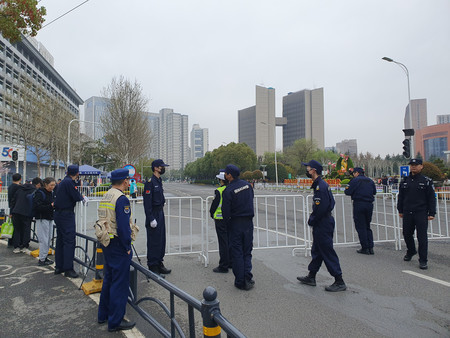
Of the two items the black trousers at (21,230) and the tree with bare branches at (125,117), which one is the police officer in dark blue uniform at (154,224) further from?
the tree with bare branches at (125,117)

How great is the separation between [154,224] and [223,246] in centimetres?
137

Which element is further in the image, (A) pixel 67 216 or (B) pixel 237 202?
(A) pixel 67 216

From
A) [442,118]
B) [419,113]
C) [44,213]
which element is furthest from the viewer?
[442,118]

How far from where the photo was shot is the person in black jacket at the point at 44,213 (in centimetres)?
589

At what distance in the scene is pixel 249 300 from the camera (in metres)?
4.12

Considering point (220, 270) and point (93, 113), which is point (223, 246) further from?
point (93, 113)

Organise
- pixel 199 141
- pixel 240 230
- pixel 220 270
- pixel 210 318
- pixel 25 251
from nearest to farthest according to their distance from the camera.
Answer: pixel 210 318
pixel 240 230
pixel 220 270
pixel 25 251
pixel 199 141

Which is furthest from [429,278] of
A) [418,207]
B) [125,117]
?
[125,117]

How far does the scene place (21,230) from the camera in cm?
754

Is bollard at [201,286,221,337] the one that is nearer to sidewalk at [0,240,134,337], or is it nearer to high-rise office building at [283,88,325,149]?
sidewalk at [0,240,134,337]

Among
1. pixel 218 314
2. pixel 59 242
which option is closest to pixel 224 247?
pixel 59 242

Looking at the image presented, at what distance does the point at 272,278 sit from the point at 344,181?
2728 cm

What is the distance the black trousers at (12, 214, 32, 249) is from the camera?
743 centimetres

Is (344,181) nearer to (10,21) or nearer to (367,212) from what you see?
(367,212)
